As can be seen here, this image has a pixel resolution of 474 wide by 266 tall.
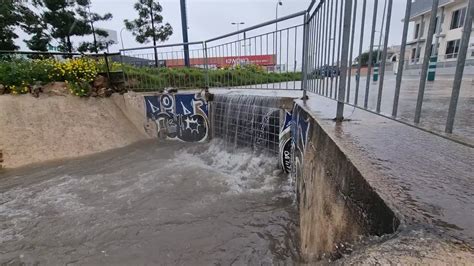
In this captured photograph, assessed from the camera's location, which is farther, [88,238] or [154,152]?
[154,152]

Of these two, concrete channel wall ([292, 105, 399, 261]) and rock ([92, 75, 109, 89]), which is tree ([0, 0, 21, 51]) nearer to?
rock ([92, 75, 109, 89])

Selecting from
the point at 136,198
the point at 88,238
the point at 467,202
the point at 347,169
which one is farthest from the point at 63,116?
the point at 467,202

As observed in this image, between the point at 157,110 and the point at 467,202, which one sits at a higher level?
the point at 467,202

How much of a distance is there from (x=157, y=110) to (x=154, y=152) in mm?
→ 1908

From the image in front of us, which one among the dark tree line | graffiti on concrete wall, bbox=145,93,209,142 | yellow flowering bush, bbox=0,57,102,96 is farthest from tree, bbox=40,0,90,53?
graffiti on concrete wall, bbox=145,93,209,142

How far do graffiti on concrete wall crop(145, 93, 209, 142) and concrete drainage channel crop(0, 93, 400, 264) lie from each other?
65cm

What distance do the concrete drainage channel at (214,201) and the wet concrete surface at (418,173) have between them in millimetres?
64

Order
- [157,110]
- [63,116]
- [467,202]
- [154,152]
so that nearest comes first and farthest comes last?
[467,202]
[154,152]
[63,116]
[157,110]

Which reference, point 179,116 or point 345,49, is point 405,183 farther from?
point 179,116

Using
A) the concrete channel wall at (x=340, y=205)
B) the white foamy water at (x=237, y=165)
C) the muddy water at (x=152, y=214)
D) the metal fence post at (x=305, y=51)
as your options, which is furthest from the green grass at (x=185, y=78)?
the concrete channel wall at (x=340, y=205)

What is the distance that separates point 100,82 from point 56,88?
4.07 feet

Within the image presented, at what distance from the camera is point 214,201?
4219 mm

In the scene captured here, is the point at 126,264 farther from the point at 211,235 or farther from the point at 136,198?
the point at 136,198

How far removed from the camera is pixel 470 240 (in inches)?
30.2
